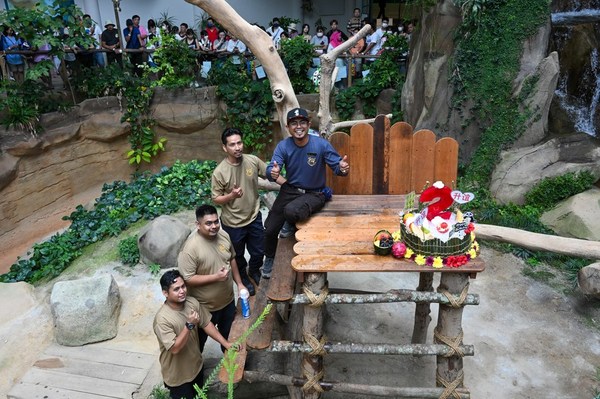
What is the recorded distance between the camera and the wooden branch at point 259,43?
4.48m

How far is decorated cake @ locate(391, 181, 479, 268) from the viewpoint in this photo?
3.07 meters

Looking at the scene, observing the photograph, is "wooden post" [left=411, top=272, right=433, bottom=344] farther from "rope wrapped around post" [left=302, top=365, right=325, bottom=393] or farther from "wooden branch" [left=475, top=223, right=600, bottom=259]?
"rope wrapped around post" [left=302, top=365, right=325, bottom=393]

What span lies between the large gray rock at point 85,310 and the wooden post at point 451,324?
3539 mm

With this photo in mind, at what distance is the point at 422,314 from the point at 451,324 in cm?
112

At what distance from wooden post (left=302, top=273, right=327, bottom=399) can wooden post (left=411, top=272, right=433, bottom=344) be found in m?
1.35

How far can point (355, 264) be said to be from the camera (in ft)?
10.2

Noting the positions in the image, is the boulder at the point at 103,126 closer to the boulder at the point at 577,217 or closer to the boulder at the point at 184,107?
the boulder at the point at 184,107

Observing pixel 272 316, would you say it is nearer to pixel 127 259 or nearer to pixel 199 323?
pixel 199 323

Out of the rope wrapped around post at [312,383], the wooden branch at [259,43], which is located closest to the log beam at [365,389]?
the rope wrapped around post at [312,383]

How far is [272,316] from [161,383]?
1493mm

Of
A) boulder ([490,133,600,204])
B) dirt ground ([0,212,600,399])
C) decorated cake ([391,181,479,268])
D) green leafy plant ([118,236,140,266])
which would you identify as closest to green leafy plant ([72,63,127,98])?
green leafy plant ([118,236,140,266])

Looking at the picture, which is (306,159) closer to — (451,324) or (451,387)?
(451,324)

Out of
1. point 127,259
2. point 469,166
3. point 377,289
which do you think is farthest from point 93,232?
point 469,166

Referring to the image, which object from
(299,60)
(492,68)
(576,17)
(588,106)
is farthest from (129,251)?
(576,17)
